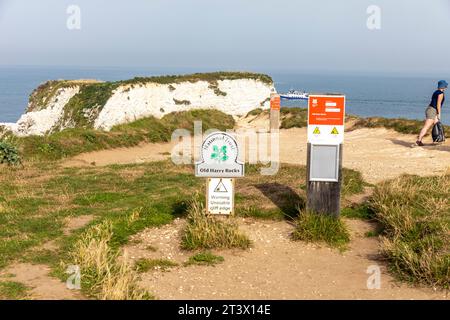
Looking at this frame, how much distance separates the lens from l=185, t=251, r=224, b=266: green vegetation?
7.01 m

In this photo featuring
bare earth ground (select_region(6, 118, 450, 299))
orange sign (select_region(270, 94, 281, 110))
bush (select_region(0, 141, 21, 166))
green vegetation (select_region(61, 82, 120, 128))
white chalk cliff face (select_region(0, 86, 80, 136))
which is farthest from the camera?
white chalk cliff face (select_region(0, 86, 80, 136))

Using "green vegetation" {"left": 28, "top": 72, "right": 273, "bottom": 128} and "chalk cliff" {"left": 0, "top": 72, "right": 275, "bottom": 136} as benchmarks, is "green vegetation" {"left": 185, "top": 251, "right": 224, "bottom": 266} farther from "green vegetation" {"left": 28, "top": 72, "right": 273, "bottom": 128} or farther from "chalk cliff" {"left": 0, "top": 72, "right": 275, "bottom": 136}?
"green vegetation" {"left": 28, "top": 72, "right": 273, "bottom": 128}

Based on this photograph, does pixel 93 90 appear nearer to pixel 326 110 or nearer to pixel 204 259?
pixel 326 110

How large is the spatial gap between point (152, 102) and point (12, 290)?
26430 mm

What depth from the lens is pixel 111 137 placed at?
22438mm

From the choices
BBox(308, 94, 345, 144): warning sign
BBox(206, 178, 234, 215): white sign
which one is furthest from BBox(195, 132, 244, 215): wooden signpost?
BBox(308, 94, 345, 144): warning sign

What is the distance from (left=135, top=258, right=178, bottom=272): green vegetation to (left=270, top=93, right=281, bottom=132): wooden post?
66.2ft

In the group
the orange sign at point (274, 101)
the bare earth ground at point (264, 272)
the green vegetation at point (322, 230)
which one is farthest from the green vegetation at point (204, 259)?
the orange sign at point (274, 101)

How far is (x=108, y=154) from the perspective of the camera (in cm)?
2112

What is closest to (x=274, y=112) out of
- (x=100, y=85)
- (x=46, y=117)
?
(x=100, y=85)

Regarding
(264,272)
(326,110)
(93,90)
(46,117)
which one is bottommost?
(46,117)

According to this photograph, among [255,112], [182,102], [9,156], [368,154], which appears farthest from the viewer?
[255,112]

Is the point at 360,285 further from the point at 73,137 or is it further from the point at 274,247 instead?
the point at 73,137

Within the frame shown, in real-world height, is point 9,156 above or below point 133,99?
below
